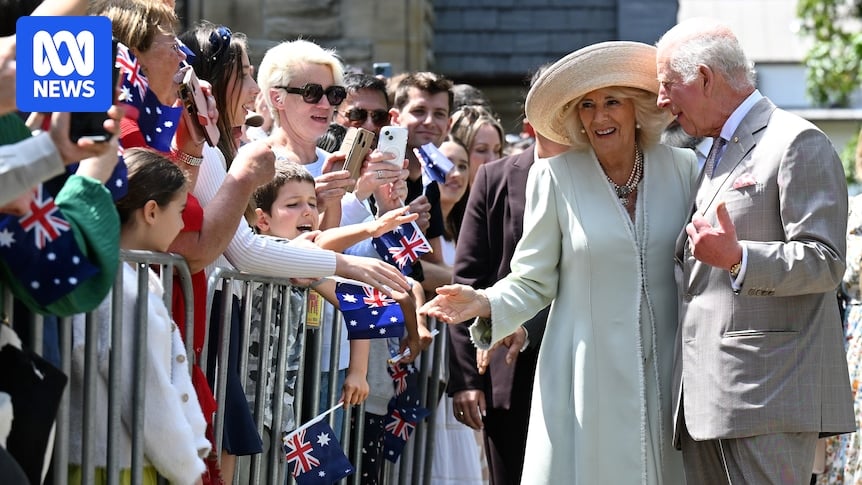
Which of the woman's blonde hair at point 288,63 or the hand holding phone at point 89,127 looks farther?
the woman's blonde hair at point 288,63

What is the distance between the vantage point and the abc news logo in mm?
3895

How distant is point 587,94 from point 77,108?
2.48m

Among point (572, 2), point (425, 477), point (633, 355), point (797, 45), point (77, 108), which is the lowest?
point (425, 477)

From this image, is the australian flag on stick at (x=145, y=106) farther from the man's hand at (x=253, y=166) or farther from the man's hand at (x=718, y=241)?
the man's hand at (x=718, y=241)

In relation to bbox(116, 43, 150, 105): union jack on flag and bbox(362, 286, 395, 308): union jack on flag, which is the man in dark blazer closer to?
bbox(362, 286, 395, 308): union jack on flag

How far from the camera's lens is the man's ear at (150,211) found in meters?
4.17

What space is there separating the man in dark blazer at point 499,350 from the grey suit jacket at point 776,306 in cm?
123

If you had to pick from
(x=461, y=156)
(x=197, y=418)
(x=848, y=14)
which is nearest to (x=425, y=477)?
(x=461, y=156)

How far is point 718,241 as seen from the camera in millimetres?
4684

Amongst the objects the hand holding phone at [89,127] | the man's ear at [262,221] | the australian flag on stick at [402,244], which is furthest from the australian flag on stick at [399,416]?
the hand holding phone at [89,127]

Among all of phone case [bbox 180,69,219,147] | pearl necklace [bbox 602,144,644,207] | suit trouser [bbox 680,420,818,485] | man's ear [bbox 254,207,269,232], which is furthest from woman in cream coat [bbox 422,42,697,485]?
phone case [bbox 180,69,219,147]

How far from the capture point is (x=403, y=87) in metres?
7.58

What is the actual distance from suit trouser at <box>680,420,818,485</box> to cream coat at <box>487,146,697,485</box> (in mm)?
325

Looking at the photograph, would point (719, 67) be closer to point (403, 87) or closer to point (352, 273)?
point (352, 273)
